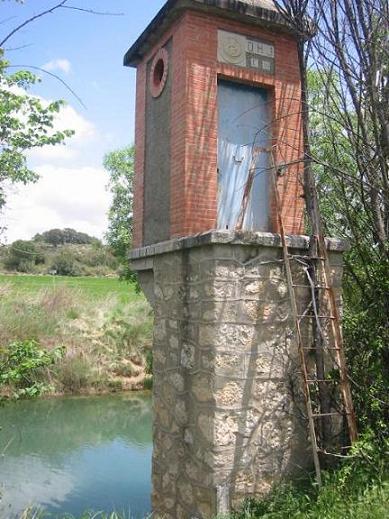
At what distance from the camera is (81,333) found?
1675 cm

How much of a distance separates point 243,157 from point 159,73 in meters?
1.55

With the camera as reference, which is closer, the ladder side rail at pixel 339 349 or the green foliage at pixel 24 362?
the ladder side rail at pixel 339 349

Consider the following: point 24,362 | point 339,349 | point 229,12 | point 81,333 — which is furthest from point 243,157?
point 81,333

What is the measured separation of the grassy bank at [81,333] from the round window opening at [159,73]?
10.1 m

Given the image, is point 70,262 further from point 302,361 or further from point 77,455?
point 302,361

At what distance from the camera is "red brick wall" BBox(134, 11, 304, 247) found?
5.22 m

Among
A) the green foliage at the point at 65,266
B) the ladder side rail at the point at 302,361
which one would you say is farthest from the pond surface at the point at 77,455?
the green foliage at the point at 65,266

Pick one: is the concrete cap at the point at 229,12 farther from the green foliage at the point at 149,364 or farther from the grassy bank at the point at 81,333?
the green foliage at the point at 149,364

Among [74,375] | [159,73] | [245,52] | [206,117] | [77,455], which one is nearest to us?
[206,117]

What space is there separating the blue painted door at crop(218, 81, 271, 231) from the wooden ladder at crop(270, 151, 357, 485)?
15.8 inches

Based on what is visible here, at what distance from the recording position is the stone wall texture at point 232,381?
15.1 feet

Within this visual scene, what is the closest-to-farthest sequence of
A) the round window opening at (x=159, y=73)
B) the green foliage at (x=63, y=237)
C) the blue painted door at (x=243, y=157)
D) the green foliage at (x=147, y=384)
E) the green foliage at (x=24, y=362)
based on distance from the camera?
the green foliage at (x=24, y=362), the blue painted door at (x=243, y=157), the round window opening at (x=159, y=73), the green foliage at (x=147, y=384), the green foliage at (x=63, y=237)

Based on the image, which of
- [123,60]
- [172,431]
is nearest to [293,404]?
[172,431]

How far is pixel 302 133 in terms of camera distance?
18.6 feet
